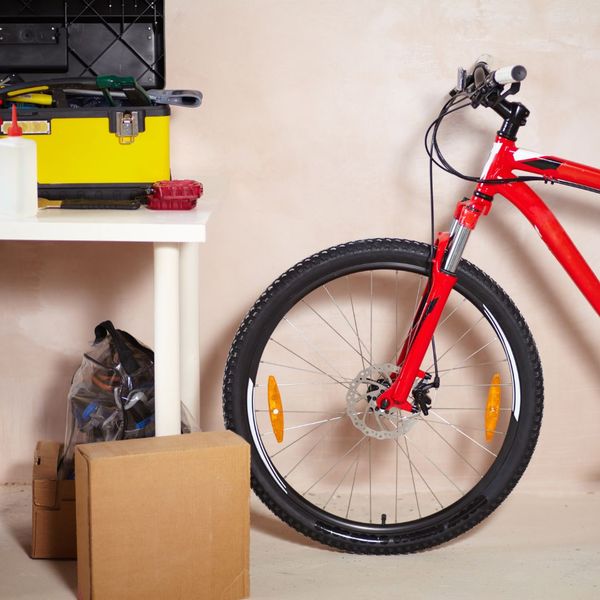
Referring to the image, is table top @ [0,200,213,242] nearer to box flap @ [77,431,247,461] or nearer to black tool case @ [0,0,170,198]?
black tool case @ [0,0,170,198]

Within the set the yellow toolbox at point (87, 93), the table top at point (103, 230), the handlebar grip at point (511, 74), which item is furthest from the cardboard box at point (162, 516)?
the handlebar grip at point (511, 74)

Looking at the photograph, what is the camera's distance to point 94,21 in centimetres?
213

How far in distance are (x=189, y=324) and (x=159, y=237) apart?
408 millimetres

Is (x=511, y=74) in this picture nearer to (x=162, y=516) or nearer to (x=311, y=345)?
(x=311, y=345)

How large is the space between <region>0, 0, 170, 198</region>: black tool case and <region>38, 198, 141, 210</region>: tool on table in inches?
1.0

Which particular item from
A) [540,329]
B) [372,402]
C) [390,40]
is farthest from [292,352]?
[390,40]

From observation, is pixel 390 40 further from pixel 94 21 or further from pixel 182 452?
pixel 182 452

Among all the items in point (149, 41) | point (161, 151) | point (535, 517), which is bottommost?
point (535, 517)

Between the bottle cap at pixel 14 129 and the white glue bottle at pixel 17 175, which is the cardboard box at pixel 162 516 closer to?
the white glue bottle at pixel 17 175

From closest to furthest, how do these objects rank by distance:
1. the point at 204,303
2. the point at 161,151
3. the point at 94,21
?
the point at 161,151 < the point at 94,21 < the point at 204,303

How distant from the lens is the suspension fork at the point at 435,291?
1.90m

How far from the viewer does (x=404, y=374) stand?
1.95 m

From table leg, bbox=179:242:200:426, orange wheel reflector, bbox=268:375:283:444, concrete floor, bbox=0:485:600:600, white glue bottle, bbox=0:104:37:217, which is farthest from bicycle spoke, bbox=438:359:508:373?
white glue bottle, bbox=0:104:37:217

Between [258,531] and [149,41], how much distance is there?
1151 mm
